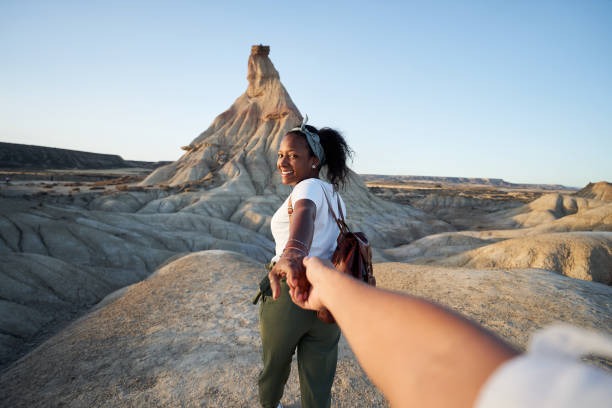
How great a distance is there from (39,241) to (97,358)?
Result: 48.6ft

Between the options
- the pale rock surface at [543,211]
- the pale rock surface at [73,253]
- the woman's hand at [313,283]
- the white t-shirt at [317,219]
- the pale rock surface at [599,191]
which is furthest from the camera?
the pale rock surface at [599,191]

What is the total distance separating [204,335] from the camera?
5.69m

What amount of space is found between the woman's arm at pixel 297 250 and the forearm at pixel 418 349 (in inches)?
15.9

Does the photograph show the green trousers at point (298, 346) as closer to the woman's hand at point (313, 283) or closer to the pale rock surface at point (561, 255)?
the woman's hand at point (313, 283)

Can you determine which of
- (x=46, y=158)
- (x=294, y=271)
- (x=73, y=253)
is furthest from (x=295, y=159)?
(x=46, y=158)

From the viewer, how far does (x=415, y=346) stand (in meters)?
0.69

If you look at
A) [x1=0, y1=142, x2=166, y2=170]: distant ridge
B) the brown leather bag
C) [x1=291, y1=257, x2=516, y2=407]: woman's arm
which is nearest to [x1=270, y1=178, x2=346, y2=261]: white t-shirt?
the brown leather bag

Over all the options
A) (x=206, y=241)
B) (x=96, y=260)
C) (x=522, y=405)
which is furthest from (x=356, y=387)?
(x=206, y=241)

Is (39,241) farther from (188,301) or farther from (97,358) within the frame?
(97,358)

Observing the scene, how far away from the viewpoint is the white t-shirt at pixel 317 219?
75.9 inches

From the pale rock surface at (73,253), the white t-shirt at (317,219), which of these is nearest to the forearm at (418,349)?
the white t-shirt at (317,219)

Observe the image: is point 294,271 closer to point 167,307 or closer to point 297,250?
point 297,250

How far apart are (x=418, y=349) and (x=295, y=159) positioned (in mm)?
1713

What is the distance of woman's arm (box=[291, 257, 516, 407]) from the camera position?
0.57 m
